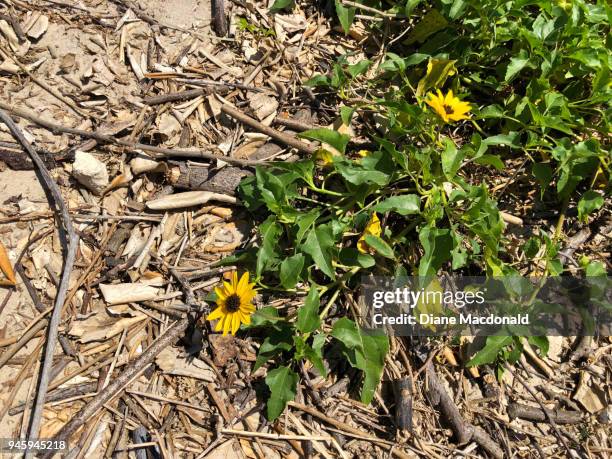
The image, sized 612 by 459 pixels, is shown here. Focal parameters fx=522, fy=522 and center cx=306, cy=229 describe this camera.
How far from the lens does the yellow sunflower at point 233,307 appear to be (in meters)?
1.89

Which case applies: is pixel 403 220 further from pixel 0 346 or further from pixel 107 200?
pixel 0 346

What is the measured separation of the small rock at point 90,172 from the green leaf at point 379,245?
3.73ft

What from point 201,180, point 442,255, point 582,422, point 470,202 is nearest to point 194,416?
point 201,180

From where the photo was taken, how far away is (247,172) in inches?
91.0

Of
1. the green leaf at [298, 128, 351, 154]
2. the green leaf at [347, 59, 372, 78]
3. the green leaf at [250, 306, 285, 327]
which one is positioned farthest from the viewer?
the green leaf at [347, 59, 372, 78]

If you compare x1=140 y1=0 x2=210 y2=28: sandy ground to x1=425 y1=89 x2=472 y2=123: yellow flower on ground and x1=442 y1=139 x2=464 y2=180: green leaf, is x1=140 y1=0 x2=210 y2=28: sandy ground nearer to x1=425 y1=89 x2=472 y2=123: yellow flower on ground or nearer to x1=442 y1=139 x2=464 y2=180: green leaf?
x1=425 y1=89 x2=472 y2=123: yellow flower on ground

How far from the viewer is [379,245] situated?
6.67 ft

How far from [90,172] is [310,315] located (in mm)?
1086

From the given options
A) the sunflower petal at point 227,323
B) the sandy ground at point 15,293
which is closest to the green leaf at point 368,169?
the sunflower petal at point 227,323

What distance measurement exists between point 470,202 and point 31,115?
193 centimetres

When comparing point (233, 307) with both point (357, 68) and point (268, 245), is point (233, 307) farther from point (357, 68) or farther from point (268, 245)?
point (357, 68)

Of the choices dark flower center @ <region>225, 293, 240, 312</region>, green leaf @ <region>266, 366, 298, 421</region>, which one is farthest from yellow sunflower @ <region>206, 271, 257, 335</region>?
green leaf @ <region>266, 366, 298, 421</region>

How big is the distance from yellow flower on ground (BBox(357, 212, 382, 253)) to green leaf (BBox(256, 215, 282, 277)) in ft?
1.19

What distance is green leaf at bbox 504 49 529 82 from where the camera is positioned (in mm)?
2346
